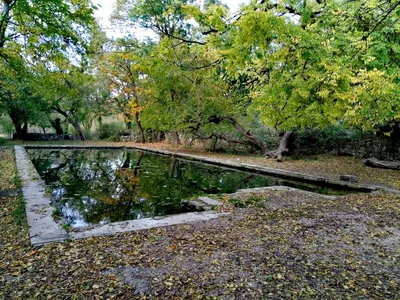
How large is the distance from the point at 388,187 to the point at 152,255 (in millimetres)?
6679

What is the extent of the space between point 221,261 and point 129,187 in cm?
528

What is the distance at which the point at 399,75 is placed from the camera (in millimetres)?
6832

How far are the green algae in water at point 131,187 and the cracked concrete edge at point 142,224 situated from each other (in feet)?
2.91

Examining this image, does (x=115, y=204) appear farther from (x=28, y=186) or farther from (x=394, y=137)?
(x=394, y=137)

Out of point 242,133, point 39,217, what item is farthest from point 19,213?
point 242,133

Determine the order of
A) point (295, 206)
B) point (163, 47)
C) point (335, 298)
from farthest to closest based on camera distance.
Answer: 1. point (163, 47)
2. point (295, 206)
3. point (335, 298)

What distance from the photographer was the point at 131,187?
25.5ft

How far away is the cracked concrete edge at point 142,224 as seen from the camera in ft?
12.4

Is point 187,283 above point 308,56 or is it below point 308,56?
below

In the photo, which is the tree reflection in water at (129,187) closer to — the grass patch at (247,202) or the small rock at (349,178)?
the grass patch at (247,202)

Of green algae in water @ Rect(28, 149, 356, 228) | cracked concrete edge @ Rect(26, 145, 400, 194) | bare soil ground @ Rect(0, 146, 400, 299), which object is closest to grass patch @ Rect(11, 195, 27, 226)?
bare soil ground @ Rect(0, 146, 400, 299)

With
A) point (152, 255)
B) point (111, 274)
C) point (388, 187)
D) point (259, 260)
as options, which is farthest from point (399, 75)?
point (111, 274)

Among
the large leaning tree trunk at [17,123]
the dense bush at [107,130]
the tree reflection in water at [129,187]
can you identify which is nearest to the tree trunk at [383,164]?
the tree reflection in water at [129,187]

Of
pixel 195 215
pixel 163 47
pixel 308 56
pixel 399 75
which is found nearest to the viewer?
pixel 195 215
